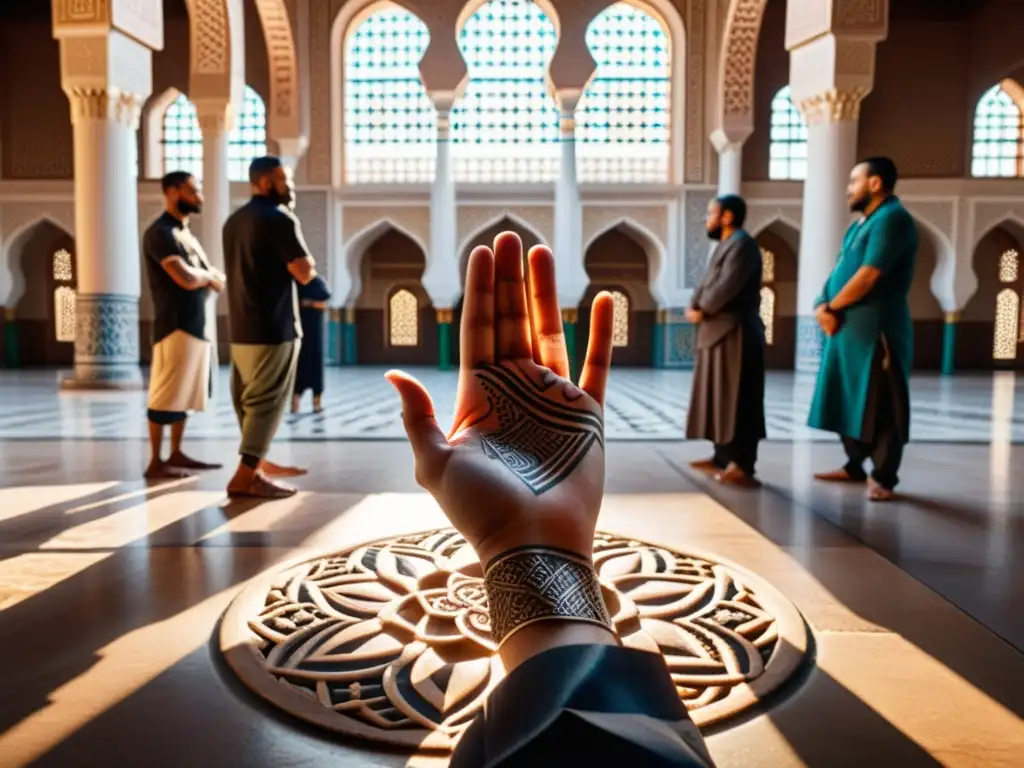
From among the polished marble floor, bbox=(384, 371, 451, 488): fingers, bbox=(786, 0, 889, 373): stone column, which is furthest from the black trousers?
bbox=(786, 0, 889, 373): stone column

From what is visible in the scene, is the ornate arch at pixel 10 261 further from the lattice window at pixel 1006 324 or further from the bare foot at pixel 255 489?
the lattice window at pixel 1006 324

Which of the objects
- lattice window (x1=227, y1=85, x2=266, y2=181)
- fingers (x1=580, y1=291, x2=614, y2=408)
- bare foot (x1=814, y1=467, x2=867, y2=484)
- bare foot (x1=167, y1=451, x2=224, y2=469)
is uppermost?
lattice window (x1=227, y1=85, x2=266, y2=181)

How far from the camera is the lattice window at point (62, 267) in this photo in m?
13.4

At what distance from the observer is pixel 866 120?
1258 cm

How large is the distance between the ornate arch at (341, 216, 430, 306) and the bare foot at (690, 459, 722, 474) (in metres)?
9.24

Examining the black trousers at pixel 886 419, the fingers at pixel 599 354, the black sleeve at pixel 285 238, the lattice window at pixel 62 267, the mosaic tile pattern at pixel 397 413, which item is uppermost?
the lattice window at pixel 62 267

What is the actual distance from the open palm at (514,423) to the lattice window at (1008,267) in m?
14.6

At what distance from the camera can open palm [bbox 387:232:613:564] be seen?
98 cm

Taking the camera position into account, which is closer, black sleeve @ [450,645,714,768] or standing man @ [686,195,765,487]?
black sleeve @ [450,645,714,768]

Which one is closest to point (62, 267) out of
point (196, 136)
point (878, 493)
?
point (196, 136)

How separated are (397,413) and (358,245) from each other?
7373 mm

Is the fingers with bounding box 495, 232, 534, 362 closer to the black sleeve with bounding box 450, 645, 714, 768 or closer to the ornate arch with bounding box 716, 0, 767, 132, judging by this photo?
the black sleeve with bounding box 450, 645, 714, 768

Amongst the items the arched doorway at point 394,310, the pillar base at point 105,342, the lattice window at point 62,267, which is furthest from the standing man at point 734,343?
the lattice window at point 62,267

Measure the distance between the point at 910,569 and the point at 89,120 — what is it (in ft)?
24.6
